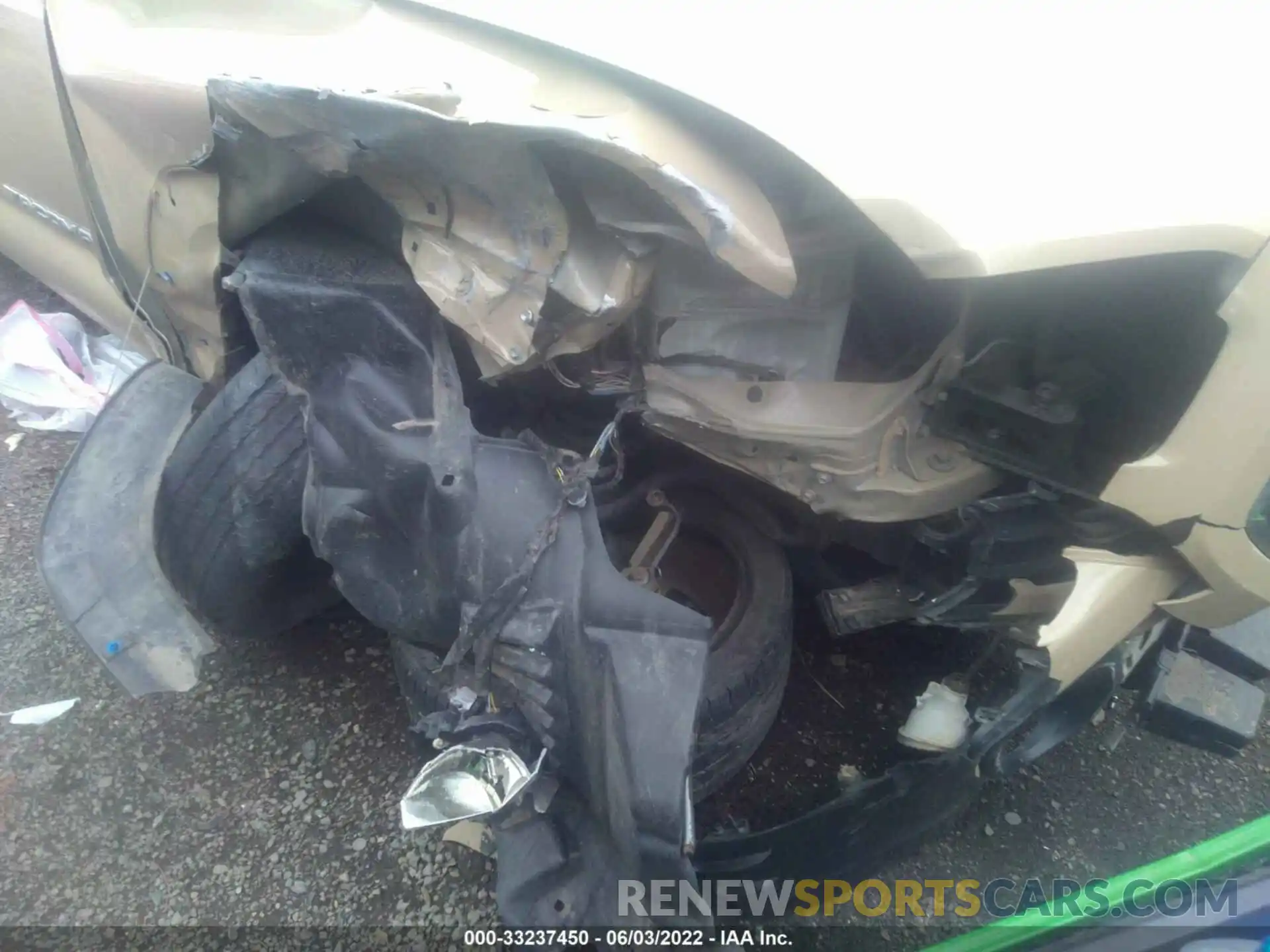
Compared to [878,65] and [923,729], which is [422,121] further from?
[923,729]

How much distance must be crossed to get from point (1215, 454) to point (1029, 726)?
645 mm

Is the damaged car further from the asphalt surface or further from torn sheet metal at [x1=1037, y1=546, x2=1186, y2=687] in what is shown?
the asphalt surface

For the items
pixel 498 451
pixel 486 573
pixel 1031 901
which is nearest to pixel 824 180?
pixel 498 451

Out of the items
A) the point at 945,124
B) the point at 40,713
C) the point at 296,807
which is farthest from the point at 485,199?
the point at 40,713

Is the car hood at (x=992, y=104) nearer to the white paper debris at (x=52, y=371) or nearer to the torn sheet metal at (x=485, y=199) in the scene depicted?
the torn sheet metal at (x=485, y=199)

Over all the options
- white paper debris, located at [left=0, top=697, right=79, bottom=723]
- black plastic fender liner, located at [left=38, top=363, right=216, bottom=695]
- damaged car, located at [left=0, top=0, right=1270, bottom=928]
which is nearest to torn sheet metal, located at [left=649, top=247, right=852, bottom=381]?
damaged car, located at [left=0, top=0, right=1270, bottom=928]

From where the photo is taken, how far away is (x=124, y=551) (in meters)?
1.81

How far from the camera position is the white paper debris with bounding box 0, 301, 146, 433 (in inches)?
112

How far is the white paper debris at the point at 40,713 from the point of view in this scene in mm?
2037

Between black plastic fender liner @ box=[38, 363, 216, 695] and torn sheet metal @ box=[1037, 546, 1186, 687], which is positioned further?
black plastic fender liner @ box=[38, 363, 216, 695]

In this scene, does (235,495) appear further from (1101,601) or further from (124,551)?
(1101,601)

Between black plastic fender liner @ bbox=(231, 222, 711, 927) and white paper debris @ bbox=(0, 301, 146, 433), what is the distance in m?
Answer: 1.78

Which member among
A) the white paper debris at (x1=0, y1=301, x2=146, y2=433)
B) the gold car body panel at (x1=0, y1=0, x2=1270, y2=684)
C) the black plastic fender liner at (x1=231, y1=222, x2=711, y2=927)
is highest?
the gold car body panel at (x1=0, y1=0, x2=1270, y2=684)

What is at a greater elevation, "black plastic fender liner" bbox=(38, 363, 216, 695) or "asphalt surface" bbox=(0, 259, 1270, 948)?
"black plastic fender liner" bbox=(38, 363, 216, 695)
